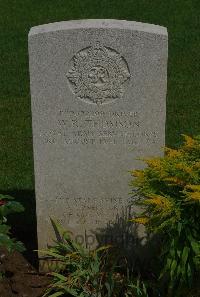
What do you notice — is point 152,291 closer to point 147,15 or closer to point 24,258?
point 24,258

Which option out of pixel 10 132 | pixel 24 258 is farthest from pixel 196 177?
pixel 10 132

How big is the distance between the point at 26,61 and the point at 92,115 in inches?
224

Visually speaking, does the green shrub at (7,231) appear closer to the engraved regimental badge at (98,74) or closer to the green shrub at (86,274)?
the green shrub at (86,274)

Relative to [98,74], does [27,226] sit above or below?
below

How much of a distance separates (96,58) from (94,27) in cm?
23

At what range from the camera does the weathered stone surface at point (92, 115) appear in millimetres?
4516

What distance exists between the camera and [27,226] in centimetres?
578

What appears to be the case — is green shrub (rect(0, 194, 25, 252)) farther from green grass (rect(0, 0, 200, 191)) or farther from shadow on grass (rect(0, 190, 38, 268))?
green grass (rect(0, 0, 200, 191))

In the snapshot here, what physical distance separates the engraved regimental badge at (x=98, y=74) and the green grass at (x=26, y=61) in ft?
6.76

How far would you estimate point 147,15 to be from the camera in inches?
497

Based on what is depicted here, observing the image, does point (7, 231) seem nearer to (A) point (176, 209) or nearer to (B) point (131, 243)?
(B) point (131, 243)

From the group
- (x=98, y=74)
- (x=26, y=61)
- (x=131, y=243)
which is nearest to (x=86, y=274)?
(x=131, y=243)

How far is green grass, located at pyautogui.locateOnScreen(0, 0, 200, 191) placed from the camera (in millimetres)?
7270

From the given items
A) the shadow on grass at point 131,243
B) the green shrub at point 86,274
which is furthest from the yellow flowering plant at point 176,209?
the shadow on grass at point 131,243
